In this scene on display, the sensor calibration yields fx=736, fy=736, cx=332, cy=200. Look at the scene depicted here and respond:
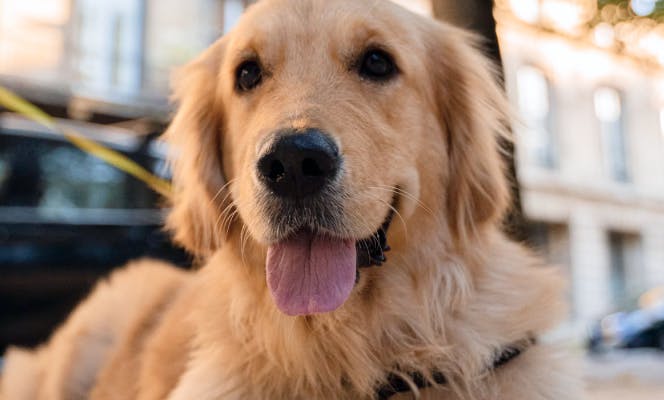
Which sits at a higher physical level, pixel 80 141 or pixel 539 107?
pixel 80 141

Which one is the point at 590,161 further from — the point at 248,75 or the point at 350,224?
the point at 350,224

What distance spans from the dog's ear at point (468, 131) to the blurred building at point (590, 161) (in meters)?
16.9

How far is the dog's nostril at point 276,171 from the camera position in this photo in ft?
7.43

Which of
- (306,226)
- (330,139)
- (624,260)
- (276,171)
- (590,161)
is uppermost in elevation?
(330,139)

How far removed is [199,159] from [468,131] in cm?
115

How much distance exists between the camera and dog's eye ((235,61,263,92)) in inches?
115

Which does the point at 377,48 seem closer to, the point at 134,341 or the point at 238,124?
the point at 238,124

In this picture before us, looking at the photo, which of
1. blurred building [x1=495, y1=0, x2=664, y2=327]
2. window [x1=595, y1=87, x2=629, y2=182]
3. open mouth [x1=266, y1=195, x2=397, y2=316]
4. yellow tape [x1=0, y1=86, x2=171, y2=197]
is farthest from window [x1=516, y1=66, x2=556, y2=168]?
open mouth [x1=266, y1=195, x2=397, y2=316]

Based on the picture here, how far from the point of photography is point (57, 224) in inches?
258

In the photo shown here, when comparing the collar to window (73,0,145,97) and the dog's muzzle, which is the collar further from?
window (73,0,145,97)

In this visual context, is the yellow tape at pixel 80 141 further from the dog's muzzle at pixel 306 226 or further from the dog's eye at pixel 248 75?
the dog's muzzle at pixel 306 226

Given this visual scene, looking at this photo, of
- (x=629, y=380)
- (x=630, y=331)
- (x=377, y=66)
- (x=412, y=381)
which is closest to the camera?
(x=412, y=381)

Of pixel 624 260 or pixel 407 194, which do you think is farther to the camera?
pixel 624 260

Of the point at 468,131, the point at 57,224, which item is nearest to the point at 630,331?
the point at 57,224
